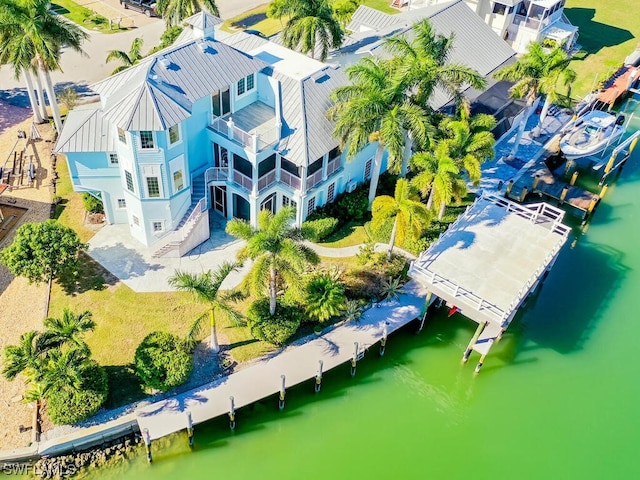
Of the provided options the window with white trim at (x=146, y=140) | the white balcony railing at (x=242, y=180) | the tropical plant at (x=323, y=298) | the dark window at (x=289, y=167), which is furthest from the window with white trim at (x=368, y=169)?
the window with white trim at (x=146, y=140)

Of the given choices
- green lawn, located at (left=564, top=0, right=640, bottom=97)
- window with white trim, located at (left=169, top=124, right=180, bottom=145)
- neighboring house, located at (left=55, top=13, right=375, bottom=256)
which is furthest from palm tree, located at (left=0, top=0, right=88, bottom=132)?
green lawn, located at (left=564, top=0, right=640, bottom=97)

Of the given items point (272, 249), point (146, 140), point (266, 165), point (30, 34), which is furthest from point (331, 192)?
point (30, 34)

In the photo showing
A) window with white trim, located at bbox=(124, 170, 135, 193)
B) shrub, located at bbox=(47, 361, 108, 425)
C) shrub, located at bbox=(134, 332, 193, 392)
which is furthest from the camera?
window with white trim, located at bbox=(124, 170, 135, 193)

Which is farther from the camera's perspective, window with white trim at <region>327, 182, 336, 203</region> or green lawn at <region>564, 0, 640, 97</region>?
green lawn at <region>564, 0, 640, 97</region>

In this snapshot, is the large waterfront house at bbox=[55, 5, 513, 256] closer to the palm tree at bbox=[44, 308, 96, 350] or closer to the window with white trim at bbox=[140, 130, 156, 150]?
the window with white trim at bbox=[140, 130, 156, 150]

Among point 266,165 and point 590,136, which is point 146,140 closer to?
point 266,165

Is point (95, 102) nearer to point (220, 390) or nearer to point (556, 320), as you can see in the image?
point (220, 390)

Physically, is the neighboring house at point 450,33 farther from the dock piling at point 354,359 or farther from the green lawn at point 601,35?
the dock piling at point 354,359

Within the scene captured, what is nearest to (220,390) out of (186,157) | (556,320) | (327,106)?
(186,157)

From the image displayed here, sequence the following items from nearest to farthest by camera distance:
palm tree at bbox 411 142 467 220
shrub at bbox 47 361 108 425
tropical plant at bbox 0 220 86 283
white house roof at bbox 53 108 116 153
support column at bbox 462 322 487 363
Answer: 1. shrub at bbox 47 361 108 425
2. tropical plant at bbox 0 220 86 283
3. support column at bbox 462 322 487 363
4. palm tree at bbox 411 142 467 220
5. white house roof at bbox 53 108 116 153
